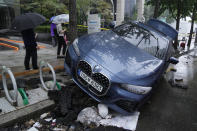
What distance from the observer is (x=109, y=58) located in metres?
3.30

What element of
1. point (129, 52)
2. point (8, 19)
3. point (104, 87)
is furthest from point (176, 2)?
point (8, 19)

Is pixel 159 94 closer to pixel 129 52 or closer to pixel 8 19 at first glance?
pixel 129 52

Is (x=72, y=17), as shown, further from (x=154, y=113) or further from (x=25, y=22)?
(x=154, y=113)

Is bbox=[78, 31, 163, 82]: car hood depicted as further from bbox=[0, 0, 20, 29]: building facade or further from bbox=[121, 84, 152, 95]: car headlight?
bbox=[0, 0, 20, 29]: building facade

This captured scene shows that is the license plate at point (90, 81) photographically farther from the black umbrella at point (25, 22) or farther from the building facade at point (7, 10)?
the building facade at point (7, 10)

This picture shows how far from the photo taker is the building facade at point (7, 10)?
17.0 meters

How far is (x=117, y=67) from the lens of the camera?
3.12m

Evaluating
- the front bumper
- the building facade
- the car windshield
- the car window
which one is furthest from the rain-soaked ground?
the building facade

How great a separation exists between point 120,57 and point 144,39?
3.94 ft

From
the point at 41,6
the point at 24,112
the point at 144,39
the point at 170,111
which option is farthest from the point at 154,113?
the point at 41,6

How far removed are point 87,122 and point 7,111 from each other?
138 cm

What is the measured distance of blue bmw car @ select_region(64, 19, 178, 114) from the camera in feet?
9.82

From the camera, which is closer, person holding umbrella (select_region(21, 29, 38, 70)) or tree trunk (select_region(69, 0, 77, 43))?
person holding umbrella (select_region(21, 29, 38, 70))

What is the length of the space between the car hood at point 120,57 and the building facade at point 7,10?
16557 millimetres
